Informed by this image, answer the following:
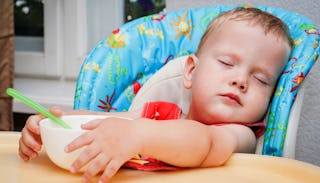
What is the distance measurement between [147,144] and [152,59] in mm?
635

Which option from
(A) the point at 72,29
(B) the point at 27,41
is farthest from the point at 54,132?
(B) the point at 27,41

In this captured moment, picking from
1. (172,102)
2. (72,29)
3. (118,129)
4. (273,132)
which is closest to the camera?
(118,129)

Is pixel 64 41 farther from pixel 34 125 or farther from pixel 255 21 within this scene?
pixel 34 125

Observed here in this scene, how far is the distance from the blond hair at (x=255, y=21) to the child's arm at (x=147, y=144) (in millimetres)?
379

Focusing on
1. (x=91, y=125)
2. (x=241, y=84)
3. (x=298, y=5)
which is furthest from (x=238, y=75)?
(x=298, y=5)

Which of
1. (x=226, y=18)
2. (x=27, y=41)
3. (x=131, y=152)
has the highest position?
(x=226, y=18)

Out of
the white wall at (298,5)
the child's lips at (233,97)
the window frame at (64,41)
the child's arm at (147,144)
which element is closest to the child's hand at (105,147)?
the child's arm at (147,144)

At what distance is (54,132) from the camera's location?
2.70ft

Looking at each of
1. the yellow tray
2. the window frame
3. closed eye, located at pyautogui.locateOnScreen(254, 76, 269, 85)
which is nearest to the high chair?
closed eye, located at pyautogui.locateOnScreen(254, 76, 269, 85)

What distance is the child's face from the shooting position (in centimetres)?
116

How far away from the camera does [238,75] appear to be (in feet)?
3.80

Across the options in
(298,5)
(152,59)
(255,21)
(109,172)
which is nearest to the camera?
(109,172)

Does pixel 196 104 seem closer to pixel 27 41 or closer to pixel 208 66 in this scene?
pixel 208 66

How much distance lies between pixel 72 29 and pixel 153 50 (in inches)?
40.7
